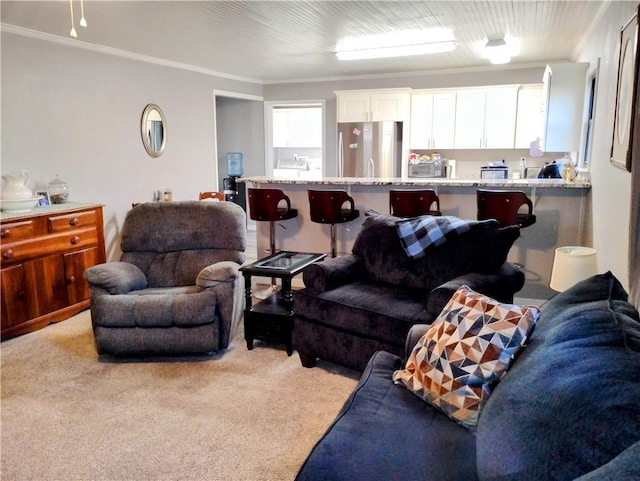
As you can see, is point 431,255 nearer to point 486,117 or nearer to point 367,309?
point 367,309

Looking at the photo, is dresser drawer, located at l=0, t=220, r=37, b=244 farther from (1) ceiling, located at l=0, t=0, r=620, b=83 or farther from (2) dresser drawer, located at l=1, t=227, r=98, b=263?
(1) ceiling, located at l=0, t=0, r=620, b=83

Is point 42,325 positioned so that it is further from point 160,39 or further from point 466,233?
point 466,233

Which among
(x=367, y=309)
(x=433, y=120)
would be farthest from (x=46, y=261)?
(x=433, y=120)

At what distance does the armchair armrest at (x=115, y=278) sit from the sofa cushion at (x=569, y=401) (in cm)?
258

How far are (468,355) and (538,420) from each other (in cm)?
50

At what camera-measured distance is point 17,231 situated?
356 centimetres

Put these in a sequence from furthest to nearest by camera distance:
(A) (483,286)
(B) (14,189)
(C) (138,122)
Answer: (C) (138,122) < (B) (14,189) < (A) (483,286)

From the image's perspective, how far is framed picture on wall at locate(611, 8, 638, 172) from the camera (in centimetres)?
224

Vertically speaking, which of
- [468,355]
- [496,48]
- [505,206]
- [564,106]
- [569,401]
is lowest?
[468,355]

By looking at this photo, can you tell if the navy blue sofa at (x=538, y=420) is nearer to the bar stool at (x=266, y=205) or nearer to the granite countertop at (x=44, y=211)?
the bar stool at (x=266, y=205)

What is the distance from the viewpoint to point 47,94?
14.4 feet

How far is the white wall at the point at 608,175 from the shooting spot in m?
2.50

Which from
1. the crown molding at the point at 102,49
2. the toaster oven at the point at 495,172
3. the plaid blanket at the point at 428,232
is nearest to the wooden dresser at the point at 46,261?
the crown molding at the point at 102,49

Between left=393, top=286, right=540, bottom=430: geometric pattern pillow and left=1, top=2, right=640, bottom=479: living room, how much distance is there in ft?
2.80
